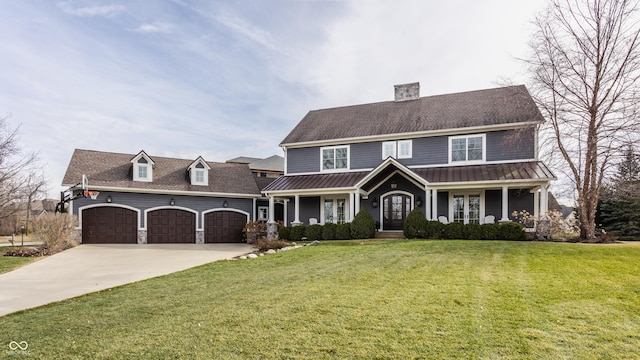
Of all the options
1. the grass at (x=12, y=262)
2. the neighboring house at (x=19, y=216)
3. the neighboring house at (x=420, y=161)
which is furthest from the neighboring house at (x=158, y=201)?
the grass at (x=12, y=262)

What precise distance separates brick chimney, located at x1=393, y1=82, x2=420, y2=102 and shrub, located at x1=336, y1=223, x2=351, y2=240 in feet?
29.9

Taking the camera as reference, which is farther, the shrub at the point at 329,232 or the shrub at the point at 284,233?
the shrub at the point at 284,233

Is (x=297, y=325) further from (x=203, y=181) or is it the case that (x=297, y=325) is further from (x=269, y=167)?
(x=269, y=167)

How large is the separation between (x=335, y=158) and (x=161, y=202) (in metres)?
10.1

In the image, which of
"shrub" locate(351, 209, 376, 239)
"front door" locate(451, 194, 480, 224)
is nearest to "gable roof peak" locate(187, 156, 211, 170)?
"shrub" locate(351, 209, 376, 239)

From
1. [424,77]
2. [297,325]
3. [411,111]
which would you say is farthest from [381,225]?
[297,325]

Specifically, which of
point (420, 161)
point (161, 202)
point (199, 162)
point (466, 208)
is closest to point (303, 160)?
point (199, 162)

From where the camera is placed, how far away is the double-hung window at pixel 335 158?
795 inches

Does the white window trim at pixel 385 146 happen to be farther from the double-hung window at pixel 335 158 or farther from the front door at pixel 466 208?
the front door at pixel 466 208

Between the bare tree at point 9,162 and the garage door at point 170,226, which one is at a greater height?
the bare tree at point 9,162

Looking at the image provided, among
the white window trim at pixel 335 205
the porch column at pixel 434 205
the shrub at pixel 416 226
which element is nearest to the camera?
the shrub at pixel 416 226

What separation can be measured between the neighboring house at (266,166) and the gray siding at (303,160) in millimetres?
8134

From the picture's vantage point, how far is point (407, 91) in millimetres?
21688

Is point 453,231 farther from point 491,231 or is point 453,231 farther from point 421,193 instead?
point 421,193
